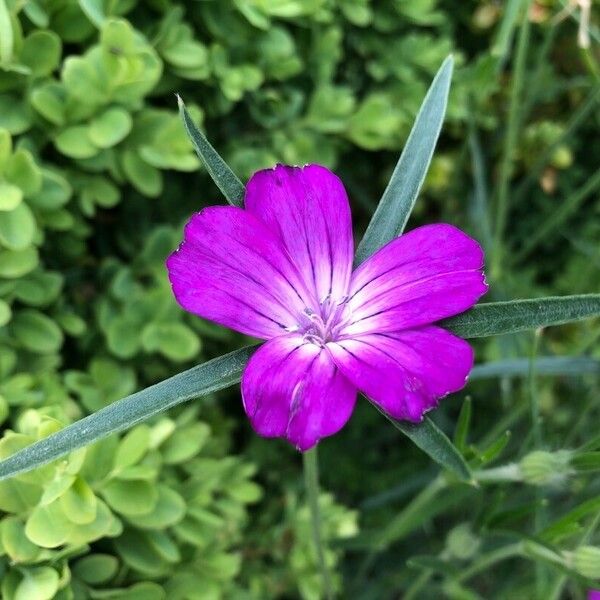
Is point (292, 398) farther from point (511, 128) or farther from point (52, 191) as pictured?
point (511, 128)

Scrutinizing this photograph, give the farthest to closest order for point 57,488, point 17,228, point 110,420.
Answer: point 17,228 → point 57,488 → point 110,420

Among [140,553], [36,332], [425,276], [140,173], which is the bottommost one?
[140,553]

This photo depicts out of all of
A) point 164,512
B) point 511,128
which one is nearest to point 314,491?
point 164,512

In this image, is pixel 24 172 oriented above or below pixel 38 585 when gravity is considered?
above

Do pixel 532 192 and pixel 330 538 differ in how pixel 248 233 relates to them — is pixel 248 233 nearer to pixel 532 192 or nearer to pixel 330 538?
pixel 330 538

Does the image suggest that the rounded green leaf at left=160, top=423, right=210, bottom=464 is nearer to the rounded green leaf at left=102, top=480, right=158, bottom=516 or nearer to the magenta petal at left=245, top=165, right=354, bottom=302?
the rounded green leaf at left=102, top=480, right=158, bottom=516

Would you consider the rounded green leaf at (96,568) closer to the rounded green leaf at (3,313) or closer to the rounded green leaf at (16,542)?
the rounded green leaf at (16,542)

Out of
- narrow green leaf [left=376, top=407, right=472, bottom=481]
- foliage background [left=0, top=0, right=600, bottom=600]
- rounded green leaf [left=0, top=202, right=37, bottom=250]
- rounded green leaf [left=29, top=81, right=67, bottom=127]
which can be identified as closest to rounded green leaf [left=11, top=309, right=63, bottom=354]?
foliage background [left=0, top=0, right=600, bottom=600]
